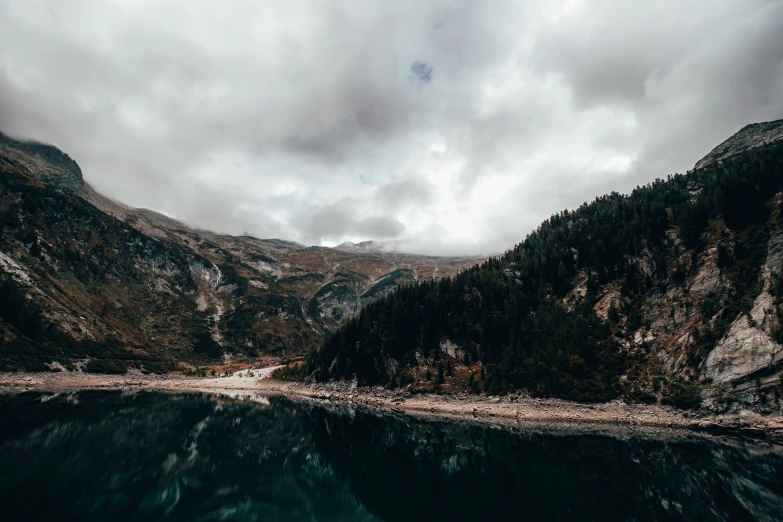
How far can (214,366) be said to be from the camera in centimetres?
16912

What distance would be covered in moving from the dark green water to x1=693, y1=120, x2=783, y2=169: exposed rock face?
631 ft

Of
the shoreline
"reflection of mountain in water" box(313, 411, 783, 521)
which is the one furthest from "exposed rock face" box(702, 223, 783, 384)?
"reflection of mountain in water" box(313, 411, 783, 521)

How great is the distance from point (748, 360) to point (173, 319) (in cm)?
22252

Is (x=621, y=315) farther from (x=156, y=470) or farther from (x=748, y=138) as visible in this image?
(x=748, y=138)

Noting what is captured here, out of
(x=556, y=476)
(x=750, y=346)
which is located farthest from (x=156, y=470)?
(x=750, y=346)

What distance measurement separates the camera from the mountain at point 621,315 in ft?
180

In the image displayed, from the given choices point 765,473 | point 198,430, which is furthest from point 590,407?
point 198,430

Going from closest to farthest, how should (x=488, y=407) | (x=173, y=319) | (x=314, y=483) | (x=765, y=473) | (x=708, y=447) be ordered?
(x=765, y=473), (x=314, y=483), (x=708, y=447), (x=488, y=407), (x=173, y=319)

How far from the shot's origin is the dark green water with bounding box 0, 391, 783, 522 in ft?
77.8

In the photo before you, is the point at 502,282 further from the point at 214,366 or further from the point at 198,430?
the point at 214,366

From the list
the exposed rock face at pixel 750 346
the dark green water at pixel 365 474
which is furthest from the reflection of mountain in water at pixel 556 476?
the exposed rock face at pixel 750 346

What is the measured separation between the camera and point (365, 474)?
34000 mm

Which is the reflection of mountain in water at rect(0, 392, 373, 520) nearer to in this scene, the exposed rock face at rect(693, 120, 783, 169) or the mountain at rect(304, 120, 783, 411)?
the mountain at rect(304, 120, 783, 411)

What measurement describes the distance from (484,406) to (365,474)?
1775 inches
